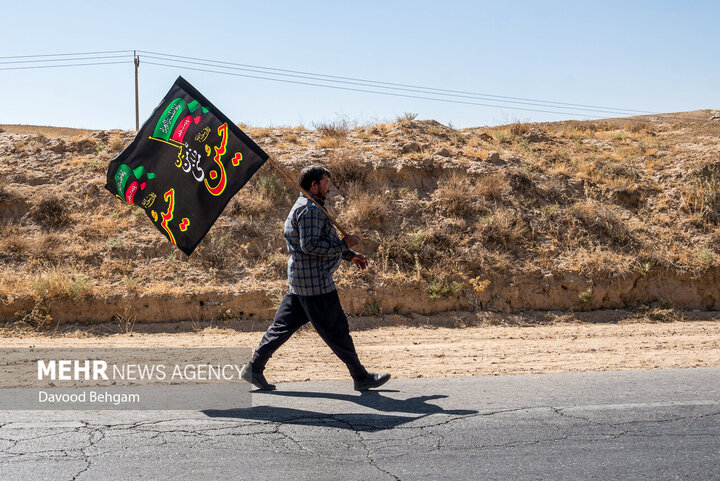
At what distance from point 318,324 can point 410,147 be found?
11.5 metres

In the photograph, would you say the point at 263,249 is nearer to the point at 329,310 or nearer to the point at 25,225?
the point at 25,225

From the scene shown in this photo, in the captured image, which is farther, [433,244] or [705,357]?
[433,244]

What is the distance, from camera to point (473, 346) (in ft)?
31.1

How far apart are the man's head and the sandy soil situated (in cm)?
214

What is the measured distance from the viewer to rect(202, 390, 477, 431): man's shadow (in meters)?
5.11

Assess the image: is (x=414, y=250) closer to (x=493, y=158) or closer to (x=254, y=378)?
(x=493, y=158)

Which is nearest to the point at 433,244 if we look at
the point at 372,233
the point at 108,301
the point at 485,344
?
the point at 372,233

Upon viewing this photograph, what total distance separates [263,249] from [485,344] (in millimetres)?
5298

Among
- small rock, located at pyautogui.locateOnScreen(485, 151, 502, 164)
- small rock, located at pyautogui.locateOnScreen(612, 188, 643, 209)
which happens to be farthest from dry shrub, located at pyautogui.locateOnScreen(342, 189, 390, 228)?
small rock, located at pyautogui.locateOnScreen(612, 188, 643, 209)

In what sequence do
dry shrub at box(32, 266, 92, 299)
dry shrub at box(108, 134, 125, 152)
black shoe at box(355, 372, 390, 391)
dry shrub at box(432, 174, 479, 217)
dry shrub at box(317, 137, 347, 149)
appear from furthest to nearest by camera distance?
dry shrub at box(108, 134, 125, 152)
dry shrub at box(317, 137, 347, 149)
dry shrub at box(432, 174, 479, 217)
dry shrub at box(32, 266, 92, 299)
black shoe at box(355, 372, 390, 391)

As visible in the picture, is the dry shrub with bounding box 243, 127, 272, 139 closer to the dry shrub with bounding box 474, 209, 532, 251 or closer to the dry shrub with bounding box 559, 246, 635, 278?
the dry shrub with bounding box 474, 209, 532, 251

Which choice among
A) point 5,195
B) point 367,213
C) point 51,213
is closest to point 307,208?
point 367,213

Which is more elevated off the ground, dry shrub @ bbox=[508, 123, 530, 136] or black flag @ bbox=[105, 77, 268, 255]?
dry shrub @ bbox=[508, 123, 530, 136]

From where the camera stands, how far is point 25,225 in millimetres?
14117
